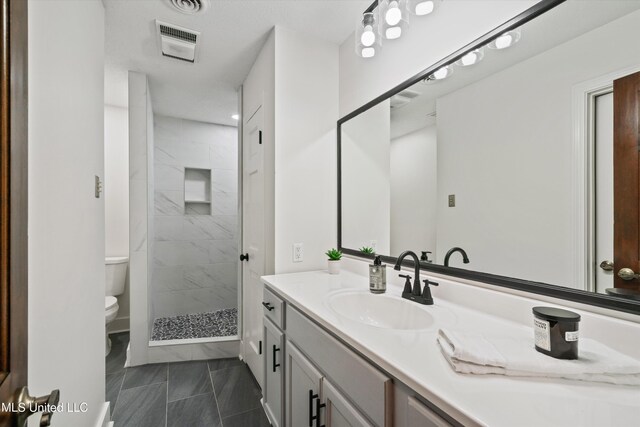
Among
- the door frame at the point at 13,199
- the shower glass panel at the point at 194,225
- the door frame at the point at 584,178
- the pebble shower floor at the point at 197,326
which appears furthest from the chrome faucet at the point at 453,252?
the shower glass panel at the point at 194,225

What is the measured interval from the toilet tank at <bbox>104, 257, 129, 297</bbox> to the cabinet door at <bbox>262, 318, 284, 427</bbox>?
2.09 m

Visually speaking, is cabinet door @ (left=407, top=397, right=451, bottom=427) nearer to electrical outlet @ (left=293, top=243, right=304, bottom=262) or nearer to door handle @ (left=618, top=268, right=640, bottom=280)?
door handle @ (left=618, top=268, right=640, bottom=280)

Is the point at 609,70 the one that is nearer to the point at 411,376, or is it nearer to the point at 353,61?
the point at 411,376

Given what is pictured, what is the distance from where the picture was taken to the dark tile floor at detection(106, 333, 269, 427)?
5.81ft

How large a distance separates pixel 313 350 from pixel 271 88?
5.19ft

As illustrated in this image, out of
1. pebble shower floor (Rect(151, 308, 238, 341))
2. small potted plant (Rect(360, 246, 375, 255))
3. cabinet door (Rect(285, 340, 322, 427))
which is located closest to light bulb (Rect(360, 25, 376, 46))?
small potted plant (Rect(360, 246, 375, 255))

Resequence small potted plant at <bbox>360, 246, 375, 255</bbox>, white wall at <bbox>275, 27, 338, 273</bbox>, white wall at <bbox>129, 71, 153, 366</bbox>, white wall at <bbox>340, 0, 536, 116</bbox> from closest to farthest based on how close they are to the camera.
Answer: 1. white wall at <bbox>340, 0, 536, 116</bbox>
2. small potted plant at <bbox>360, 246, 375, 255</bbox>
3. white wall at <bbox>275, 27, 338, 273</bbox>
4. white wall at <bbox>129, 71, 153, 366</bbox>

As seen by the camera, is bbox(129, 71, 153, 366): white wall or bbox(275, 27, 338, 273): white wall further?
bbox(129, 71, 153, 366): white wall

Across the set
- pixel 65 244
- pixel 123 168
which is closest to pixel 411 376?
pixel 65 244

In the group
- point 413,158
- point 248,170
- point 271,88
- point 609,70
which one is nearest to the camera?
point 609,70

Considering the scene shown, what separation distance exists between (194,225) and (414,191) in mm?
2901

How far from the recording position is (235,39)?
198cm

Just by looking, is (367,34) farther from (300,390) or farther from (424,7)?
(300,390)

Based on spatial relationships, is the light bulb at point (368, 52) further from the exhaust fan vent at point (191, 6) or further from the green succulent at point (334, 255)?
the green succulent at point (334, 255)
